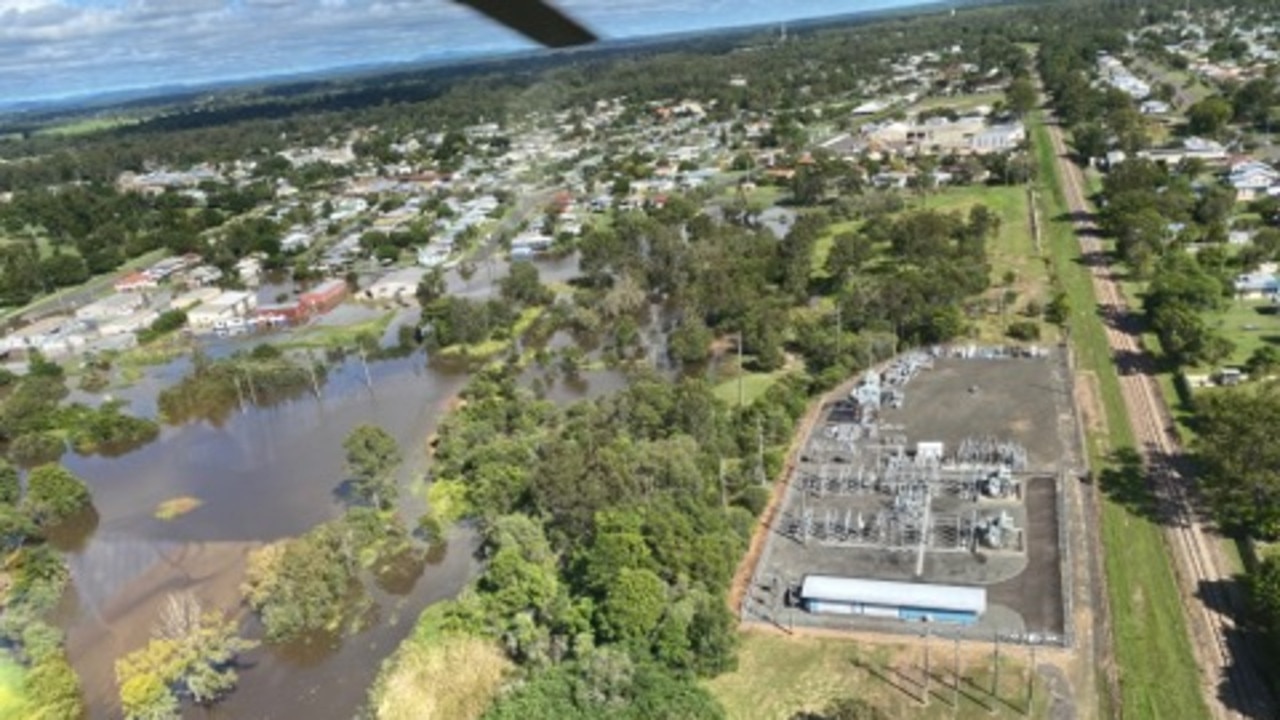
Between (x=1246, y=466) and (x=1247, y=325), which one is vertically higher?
(x=1246, y=466)

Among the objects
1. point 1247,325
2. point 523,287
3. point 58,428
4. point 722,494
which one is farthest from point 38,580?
point 1247,325

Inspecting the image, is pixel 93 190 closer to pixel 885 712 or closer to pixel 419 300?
pixel 419 300

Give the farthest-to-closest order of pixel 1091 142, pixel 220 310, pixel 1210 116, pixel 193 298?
pixel 1210 116 → pixel 1091 142 → pixel 193 298 → pixel 220 310

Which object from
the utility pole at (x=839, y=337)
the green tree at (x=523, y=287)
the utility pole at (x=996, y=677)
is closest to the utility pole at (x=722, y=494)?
the utility pole at (x=996, y=677)

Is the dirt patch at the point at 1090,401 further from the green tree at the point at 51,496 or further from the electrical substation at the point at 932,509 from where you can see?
the green tree at the point at 51,496

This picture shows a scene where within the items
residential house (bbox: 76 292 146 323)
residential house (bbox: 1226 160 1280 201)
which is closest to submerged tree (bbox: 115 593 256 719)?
residential house (bbox: 76 292 146 323)

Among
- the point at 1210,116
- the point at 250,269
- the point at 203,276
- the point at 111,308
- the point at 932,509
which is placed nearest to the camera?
the point at 932,509

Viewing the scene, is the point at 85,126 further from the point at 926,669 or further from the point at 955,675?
the point at 955,675
